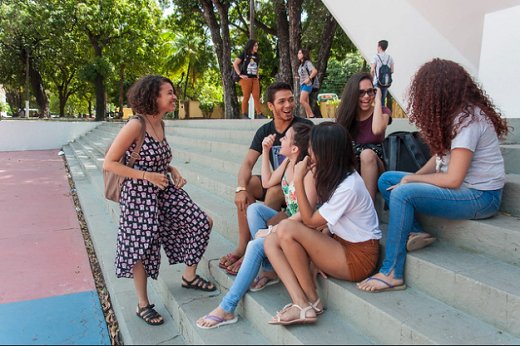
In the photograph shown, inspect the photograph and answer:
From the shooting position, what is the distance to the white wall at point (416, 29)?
6336 mm

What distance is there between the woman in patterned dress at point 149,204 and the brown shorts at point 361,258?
42.4 inches

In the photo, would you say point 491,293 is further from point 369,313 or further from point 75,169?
point 75,169

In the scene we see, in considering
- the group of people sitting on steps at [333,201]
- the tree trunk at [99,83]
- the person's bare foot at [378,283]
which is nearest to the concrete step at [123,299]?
the group of people sitting on steps at [333,201]

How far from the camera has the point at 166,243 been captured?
2852mm

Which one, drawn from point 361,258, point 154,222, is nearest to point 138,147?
point 154,222

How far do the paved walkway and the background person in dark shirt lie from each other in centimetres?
111

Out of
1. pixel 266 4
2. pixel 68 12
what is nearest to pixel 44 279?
pixel 266 4

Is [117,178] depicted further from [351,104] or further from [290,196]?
[351,104]

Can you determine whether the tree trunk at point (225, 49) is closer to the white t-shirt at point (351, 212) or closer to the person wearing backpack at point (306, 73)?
the person wearing backpack at point (306, 73)

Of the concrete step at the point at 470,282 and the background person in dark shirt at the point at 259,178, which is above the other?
the background person in dark shirt at the point at 259,178

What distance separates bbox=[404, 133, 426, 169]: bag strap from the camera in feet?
9.71

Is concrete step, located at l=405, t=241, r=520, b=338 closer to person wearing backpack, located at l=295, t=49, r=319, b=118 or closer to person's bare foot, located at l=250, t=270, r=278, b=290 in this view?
person's bare foot, located at l=250, t=270, r=278, b=290

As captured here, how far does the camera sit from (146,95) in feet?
8.50

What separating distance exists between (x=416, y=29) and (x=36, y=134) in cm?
1529
